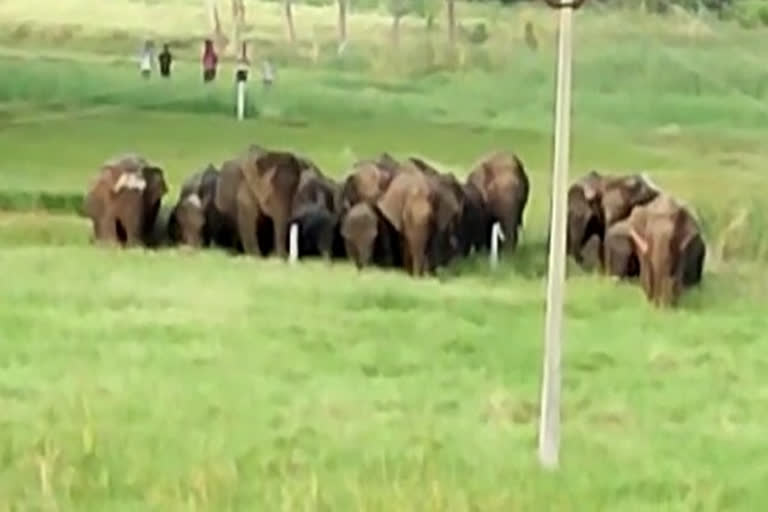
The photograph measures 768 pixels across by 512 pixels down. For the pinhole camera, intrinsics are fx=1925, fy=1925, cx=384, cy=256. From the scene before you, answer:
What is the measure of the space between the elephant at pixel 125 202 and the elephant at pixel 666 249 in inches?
106

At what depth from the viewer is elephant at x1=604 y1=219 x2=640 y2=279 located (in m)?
9.67

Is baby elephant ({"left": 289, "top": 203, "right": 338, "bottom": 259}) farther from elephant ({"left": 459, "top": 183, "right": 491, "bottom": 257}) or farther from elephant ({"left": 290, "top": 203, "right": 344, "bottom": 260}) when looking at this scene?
elephant ({"left": 459, "top": 183, "right": 491, "bottom": 257})

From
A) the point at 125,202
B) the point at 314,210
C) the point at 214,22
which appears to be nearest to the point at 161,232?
the point at 125,202

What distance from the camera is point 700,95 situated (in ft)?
44.5

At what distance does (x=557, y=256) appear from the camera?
17.3 ft

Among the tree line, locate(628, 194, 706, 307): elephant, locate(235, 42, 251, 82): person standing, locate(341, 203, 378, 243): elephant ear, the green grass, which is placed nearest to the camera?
the green grass

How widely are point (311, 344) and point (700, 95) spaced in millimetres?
7024

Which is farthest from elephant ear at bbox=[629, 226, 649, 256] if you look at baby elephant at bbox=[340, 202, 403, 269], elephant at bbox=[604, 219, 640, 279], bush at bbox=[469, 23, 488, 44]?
bush at bbox=[469, 23, 488, 44]

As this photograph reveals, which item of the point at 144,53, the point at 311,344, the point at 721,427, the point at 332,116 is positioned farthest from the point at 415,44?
the point at 721,427

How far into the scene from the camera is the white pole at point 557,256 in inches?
204

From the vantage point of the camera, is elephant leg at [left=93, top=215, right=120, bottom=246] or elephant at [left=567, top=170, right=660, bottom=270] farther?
elephant at [left=567, top=170, right=660, bottom=270]

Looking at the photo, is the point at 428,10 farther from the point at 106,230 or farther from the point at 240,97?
the point at 106,230

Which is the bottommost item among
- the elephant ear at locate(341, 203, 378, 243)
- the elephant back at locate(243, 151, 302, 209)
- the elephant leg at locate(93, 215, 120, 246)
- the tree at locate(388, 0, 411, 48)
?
the elephant leg at locate(93, 215, 120, 246)

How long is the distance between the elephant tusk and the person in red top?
4069 mm
